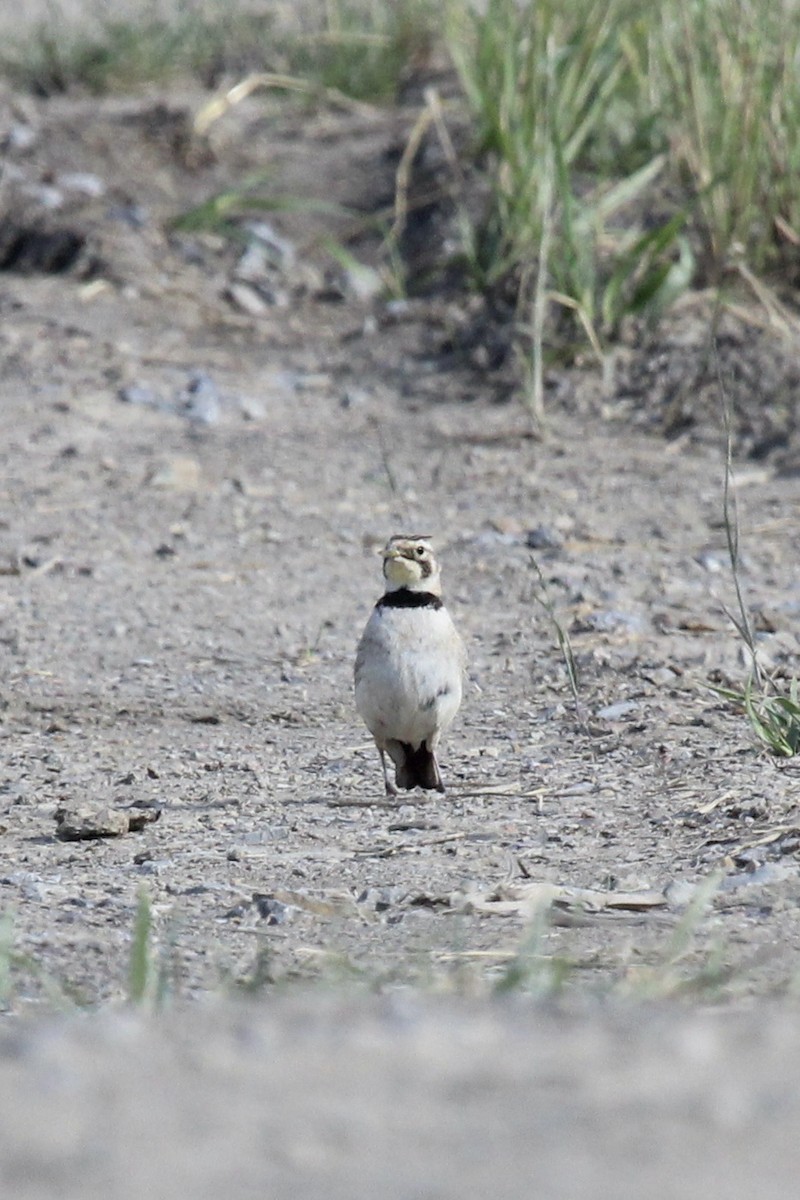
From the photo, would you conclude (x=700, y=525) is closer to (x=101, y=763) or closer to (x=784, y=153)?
(x=784, y=153)

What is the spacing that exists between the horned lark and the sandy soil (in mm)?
150

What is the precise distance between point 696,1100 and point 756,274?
650cm

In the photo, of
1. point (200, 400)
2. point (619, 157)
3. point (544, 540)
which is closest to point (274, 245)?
point (200, 400)

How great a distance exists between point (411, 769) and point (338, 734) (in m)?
0.60

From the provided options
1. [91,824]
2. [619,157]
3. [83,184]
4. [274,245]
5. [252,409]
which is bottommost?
[252,409]

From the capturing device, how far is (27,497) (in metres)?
Result: 7.68

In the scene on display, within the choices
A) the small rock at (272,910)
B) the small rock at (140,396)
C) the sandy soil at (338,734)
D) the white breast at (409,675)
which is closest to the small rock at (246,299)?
the sandy soil at (338,734)

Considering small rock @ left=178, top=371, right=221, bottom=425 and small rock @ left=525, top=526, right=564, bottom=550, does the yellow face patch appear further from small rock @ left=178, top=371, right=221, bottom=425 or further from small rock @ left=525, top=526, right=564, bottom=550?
small rock @ left=178, top=371, right=221, bottom=425

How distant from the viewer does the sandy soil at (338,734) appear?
2.41 m

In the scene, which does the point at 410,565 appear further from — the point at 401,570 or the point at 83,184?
the point at 83,184

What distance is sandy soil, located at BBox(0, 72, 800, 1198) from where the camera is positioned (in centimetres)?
241

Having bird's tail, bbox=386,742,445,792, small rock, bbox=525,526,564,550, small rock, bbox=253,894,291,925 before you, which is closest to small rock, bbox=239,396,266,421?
small rock, bbox=525,526,564,550

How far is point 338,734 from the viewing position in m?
5.78

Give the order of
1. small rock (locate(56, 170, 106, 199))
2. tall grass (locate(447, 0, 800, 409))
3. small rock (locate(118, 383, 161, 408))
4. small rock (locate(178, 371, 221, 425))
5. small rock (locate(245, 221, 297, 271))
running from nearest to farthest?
tall grass (locate(447, 0, 800, 409))
small rock (locate(178, 371, 221, 425))
small rock (locate(118, 383, 161, 408))
small rock (locate(245, 221, 297, 271))
small rock (locate(56, 170, 106, 199))
